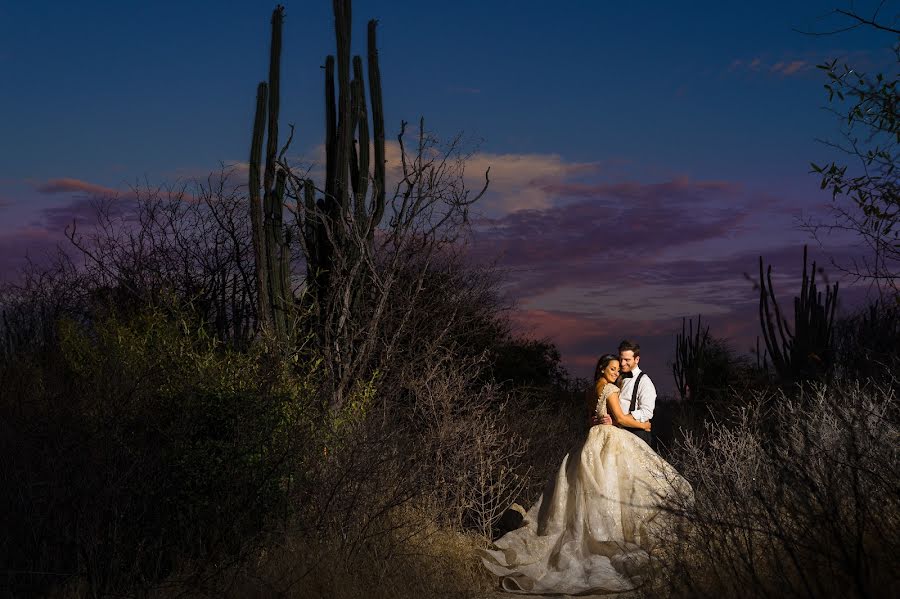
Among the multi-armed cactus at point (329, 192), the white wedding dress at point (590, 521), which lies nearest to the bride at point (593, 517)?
the white wedding dress at point (590, 521)

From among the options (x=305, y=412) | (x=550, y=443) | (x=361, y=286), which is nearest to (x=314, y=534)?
(x=305, y=412)

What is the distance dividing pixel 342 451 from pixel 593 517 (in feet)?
7.21

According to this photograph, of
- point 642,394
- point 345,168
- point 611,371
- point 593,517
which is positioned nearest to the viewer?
point 593,517

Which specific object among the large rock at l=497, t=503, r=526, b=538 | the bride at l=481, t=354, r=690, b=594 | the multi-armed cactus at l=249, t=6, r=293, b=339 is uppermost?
the multi-armed cactus at l=249, t=6, r=293, b=339

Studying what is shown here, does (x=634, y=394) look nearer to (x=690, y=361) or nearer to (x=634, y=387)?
(x=634, y=387)

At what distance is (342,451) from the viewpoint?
7.99 m

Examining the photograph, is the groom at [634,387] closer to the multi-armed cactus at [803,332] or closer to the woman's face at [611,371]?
the woman's face at [611,371]

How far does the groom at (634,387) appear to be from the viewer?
28.3 ft

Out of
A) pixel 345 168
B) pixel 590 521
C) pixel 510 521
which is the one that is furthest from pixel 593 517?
pixel 345 168

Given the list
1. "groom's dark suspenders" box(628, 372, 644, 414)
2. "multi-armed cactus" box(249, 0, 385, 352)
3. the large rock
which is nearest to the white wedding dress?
"groom's dark suspenders" box(628, 372, 644, 414)

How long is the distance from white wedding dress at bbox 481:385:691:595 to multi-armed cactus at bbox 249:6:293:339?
4.30 m

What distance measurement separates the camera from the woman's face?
8.29m

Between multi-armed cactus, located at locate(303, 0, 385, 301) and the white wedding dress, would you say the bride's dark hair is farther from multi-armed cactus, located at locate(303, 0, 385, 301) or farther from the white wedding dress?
multi-armed cactus, located at locate(303, 0, 385, 301)

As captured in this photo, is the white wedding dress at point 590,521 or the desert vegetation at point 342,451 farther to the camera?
the white wedding dress at point 590,521
